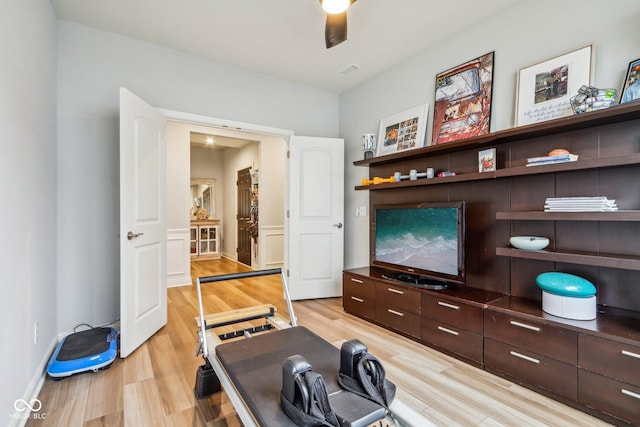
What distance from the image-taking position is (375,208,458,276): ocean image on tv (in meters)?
2.66

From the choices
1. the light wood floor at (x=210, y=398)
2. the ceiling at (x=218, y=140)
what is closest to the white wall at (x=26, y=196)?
the light wood floor at (x=210, y=398)

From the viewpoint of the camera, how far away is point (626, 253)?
195 centimetres

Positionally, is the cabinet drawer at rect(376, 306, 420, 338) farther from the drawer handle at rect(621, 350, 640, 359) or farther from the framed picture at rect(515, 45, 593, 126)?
the framed picture at rect(515, 45, 593, 126)

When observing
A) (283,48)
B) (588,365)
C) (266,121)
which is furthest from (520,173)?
(266,121)

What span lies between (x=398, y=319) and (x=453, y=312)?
1.93ft

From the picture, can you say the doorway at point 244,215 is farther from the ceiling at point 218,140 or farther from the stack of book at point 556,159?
the stack of book at point 556,159

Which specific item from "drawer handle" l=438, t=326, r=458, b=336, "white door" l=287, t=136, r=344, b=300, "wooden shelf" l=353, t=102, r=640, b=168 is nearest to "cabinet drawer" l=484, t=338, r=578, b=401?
"drawer handle" l=438, t=326, r=458, b=336

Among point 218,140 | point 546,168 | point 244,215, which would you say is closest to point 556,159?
point 546,168

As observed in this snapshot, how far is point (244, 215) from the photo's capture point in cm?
681

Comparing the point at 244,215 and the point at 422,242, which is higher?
the point at 244,215

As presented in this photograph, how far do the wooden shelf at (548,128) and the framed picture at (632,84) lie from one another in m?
0.13

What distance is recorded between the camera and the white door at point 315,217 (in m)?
4.00

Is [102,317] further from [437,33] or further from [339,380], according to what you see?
[437,33]

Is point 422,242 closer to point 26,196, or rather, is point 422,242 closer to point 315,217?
point 315,217
